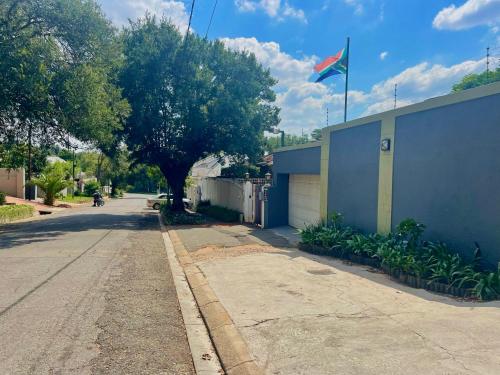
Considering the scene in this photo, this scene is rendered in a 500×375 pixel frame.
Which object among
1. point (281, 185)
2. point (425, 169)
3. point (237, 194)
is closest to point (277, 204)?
point (281, 185)

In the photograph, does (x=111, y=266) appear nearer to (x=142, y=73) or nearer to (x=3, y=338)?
(x=3, y=338)

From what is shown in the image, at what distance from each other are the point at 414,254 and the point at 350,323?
11.1 feet

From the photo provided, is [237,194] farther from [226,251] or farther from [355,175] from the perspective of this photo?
[355,175]

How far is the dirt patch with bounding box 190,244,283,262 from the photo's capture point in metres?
10.1

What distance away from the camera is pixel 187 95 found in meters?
20.0

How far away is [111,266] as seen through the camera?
8.77 metres

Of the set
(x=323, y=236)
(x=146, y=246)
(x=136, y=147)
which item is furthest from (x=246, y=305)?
(x=136, y=147)

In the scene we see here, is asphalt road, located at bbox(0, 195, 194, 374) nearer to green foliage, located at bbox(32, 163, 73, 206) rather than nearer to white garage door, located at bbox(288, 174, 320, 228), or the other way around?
white garage door, located at bbox(288, 174, 320, 228)

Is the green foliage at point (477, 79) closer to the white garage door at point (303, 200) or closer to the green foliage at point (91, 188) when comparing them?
the white garage door at point (303, 200)

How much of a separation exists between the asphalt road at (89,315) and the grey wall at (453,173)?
5389 millimetres

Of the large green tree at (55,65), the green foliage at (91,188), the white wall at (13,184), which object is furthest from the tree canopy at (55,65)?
the green foliage at (91,188)

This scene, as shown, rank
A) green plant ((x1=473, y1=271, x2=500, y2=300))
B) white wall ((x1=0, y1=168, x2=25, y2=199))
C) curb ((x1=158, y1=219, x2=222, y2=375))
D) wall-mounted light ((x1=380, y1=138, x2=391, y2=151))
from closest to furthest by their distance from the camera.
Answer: curb ((x1=158, y1=219, x2=222, y2=375))
green plant ((x1=473, y1=271, x2=500, y2=300))
wall-mounted light ((x1=380, y1=138, x2=391, y2=151))
white wall ((x1=0, y1=168, x2=25, y2=199))

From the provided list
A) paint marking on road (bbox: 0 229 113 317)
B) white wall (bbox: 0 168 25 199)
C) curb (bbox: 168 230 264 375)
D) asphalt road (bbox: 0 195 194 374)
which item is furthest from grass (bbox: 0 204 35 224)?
curb (bbox: 168 230 264 375)

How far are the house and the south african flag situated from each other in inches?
139
